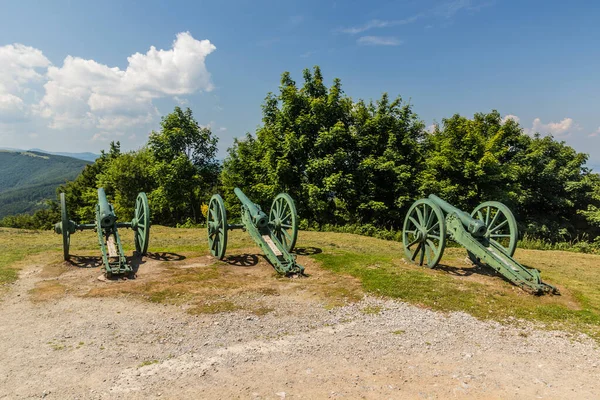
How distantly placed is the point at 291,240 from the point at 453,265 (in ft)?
16.5

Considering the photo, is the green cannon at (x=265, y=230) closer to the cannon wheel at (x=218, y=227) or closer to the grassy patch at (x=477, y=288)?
the cannon wheel at (x=218, y=227)

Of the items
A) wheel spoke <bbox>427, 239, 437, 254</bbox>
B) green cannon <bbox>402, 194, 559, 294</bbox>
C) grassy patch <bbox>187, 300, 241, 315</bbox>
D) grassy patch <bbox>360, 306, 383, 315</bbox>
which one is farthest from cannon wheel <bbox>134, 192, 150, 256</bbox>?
wheel spoke <bbox>427, 239, 437, 254</bbox>

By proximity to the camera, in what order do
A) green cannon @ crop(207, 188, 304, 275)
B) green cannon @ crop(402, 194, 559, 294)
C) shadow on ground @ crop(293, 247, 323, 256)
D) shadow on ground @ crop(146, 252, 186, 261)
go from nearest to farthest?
green cannon @ crop(402, 194, 559, 294) < green cannon @ crop(207, 188, 304, 275) < shadow on ground @ crop(146, 252, 186, 261) < shadow on ground @ crop(293, 247, 323, 256)

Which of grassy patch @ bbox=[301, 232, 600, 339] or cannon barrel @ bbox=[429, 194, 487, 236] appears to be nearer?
grassy patch @ bbox=[301, 232, 600, 339]

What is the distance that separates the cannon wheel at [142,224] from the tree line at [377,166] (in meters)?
11.4

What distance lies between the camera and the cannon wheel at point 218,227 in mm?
10422

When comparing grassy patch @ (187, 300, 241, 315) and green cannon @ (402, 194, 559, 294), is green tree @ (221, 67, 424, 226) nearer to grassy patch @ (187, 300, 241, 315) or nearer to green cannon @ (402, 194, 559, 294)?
green cannon @ (402, 194, 559, 294)

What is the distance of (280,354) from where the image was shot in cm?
548

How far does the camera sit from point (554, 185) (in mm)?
25250

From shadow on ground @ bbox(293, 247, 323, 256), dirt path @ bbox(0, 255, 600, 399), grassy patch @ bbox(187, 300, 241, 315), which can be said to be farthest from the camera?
shadow on ground @ bbox(293, 247, 323, 256)

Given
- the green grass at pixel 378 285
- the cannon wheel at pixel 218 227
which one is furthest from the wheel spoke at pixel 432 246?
the cannon wheel at pixel 218 227

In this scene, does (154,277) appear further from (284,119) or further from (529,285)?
(284,119)

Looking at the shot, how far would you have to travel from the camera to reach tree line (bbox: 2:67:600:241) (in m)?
21.9

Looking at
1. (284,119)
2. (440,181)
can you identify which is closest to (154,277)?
(284,119)
